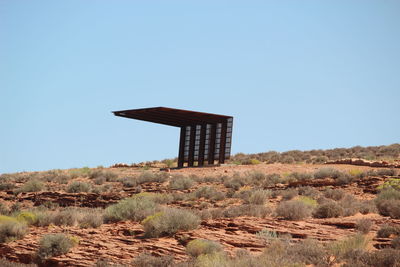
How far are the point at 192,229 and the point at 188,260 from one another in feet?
9.71

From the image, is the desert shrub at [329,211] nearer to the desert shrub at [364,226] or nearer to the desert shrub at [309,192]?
the desert shrub at [364,226]

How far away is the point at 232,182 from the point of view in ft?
82.3

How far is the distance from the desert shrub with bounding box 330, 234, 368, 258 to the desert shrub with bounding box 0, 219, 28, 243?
8014mm

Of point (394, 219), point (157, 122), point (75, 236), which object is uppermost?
point (157, 122)

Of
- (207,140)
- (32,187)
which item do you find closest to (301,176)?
(207,140)

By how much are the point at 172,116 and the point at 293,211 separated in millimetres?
23580

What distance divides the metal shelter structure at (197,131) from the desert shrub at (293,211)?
20.8 meters

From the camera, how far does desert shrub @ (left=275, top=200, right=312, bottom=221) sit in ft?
44.5

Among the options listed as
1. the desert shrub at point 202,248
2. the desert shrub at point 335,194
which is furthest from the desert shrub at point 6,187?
the desert shrub at point 202,248

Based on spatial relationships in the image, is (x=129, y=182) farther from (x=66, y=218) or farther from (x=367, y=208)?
(x=367, y=208)

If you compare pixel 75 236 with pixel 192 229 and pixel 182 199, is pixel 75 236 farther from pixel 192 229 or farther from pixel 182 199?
pixel 182 199

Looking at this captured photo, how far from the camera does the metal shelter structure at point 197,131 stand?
35.8 metres

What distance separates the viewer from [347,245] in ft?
30.5

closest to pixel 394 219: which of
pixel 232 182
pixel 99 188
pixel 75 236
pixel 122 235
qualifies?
pixel 122 235
